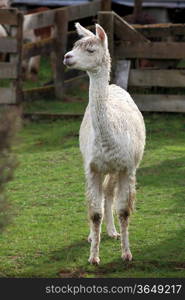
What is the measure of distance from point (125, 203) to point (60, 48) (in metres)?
8.13

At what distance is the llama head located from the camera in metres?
7.49

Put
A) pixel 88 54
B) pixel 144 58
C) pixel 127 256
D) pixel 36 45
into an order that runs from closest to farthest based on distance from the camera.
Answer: pixel 88 54 < pixel 127 256 < pixel 144 58 < pixel 36 45

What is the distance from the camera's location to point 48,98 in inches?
615

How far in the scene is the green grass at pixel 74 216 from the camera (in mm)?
7691

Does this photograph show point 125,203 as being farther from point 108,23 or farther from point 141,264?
point 108,23

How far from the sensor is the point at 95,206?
7867 mm

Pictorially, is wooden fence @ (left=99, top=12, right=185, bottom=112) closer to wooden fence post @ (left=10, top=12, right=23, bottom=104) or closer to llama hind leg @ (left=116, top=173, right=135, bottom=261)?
wooden fence post @ (left=10, top=12, right=23, bottom=104)

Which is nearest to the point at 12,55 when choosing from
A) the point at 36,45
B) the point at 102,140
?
the point at 36,45

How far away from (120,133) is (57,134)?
5.69 m

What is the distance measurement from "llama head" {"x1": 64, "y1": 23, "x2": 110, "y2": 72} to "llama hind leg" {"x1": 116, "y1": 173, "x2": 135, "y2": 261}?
994 millimetres

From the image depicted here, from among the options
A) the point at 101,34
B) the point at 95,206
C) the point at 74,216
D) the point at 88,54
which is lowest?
the point at 74,216

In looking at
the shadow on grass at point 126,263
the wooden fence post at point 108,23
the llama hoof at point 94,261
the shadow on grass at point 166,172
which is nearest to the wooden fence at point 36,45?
the wooden fence post at point 108,23

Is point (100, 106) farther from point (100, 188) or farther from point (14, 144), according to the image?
point (14, 144)

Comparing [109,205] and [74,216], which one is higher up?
[109,205]
